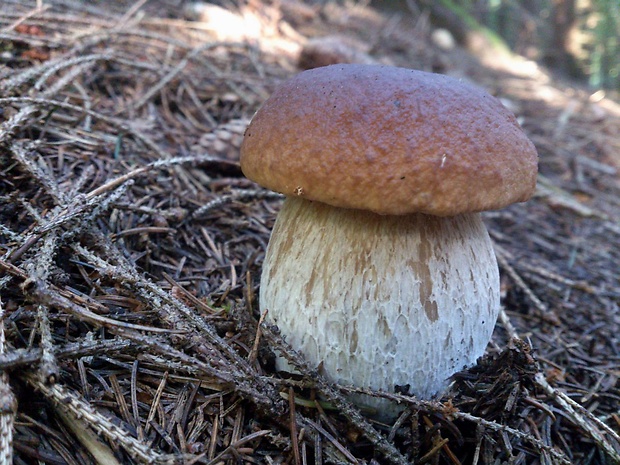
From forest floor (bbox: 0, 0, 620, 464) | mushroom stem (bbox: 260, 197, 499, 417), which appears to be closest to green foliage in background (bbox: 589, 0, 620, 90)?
forest floor (bbox: 0, 0, 620, 464)

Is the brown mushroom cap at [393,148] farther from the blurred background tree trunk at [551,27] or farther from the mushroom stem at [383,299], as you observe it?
the blurred background tree trunk at [551,27]

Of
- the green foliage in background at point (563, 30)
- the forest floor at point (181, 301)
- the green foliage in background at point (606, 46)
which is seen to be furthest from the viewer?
the green foliage in background at point (563, 30)

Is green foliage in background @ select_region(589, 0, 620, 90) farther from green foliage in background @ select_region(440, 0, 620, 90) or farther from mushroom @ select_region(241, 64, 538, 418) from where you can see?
mushroom @ select_region(241, 64, 538, 418)

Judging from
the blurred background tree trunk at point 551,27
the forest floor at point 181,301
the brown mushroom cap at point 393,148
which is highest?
the blurred background tree trunk at point 551,27

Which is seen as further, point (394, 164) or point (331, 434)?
point (331, 434)

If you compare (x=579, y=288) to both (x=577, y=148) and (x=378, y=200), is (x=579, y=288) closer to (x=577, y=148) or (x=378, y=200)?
(x=378, y=200)

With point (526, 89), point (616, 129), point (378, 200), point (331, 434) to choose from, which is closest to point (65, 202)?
point (378, 200)

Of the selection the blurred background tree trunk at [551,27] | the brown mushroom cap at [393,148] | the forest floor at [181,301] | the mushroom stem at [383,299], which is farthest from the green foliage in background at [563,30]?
the mushroom stem at [383,299]

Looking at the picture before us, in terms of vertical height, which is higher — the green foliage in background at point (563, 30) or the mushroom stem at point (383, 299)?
the green foliage in background at point (563, 30)
